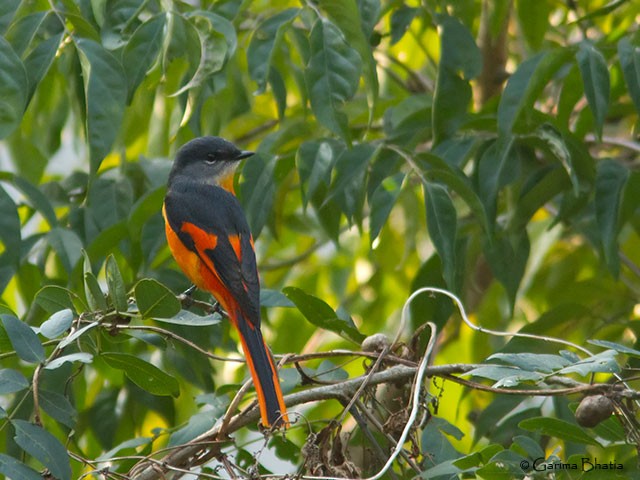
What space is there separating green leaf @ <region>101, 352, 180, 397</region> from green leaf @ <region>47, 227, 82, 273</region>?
881 mm

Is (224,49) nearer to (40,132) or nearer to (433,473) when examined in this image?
(433,473)

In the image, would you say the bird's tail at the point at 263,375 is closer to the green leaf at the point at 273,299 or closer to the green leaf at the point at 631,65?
the green leaf at the point at 273,299

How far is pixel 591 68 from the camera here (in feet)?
10.6

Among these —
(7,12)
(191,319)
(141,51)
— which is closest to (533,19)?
(141,51)

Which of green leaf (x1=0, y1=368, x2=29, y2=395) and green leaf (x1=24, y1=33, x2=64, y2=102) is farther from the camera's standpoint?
green leaf (x1=24, y1=33, x2=64, y2=102)

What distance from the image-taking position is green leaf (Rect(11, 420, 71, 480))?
7.38 ft

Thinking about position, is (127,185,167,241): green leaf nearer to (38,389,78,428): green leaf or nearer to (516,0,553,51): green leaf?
(38,389,78,428): green leaf

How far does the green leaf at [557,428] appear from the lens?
2459 millimetres

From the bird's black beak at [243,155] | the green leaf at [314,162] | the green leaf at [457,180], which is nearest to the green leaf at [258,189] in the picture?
the green leaf at [314,162]

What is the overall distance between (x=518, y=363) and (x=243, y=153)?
2.53 m

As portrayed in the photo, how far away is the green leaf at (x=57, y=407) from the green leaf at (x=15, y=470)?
10.5 inches

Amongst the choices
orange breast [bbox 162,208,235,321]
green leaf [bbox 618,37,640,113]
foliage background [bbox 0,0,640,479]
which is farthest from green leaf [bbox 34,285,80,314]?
green leaf [bbox 618,37,640,113]

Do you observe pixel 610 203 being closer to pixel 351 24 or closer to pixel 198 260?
pixel 351 24

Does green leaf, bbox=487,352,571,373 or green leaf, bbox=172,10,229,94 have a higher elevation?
green leaf, bbox=172,10,229,94
